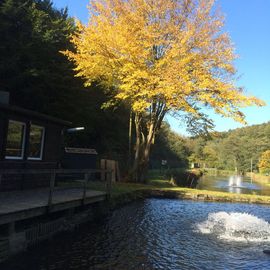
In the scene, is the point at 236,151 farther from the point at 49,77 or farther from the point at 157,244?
the point at 157,244

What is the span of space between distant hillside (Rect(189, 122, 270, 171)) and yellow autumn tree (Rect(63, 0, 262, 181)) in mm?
82225

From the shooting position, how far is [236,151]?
13875cm

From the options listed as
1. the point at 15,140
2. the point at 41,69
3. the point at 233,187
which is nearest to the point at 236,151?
the point at 233,187

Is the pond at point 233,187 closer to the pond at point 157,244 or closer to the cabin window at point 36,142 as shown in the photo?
the pond at point 157,244

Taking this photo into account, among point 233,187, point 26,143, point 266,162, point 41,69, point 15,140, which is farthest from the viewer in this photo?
point 266,162

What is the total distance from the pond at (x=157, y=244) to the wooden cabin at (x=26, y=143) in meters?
2.85

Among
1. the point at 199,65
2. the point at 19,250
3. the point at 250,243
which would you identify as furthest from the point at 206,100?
the point at 19,250

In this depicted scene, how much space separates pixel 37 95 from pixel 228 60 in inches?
466

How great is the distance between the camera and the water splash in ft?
41.5

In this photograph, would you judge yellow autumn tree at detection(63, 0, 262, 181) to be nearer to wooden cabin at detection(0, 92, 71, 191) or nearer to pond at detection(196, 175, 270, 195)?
wooden cabin at detection(0, 92, 71, 191)

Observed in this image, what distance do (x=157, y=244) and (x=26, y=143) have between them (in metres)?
5.78

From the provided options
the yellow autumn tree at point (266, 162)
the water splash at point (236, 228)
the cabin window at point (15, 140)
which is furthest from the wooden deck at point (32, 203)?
the yellow autumn tree at point (266, 162)

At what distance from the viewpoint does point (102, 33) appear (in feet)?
74.9

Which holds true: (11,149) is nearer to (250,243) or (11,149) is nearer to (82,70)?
(250,243)
